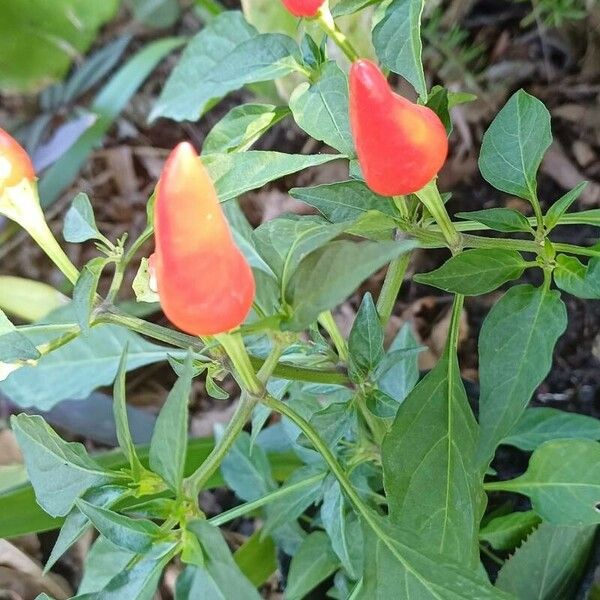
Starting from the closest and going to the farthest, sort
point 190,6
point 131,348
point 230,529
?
point 131,348, point 230,529, point 190,6

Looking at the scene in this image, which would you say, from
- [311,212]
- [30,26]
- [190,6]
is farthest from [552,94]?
[30,26]

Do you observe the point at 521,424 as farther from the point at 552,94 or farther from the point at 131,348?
the point at 552,94

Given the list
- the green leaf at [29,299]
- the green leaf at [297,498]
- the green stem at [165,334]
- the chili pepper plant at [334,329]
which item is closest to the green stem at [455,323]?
the chili pepper plant at [334,329]

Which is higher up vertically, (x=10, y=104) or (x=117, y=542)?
(x=117, y=542)

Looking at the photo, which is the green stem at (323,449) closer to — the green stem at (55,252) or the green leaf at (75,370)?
the green stem at (55,252)

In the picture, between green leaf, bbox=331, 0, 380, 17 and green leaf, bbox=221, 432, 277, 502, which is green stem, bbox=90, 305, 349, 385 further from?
green leaf, bbox=221, 432, 277, 502

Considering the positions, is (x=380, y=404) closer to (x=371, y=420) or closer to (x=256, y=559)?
(x=371, y=420)

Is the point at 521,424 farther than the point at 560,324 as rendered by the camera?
Yes

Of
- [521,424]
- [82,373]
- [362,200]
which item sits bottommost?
[521,424]
